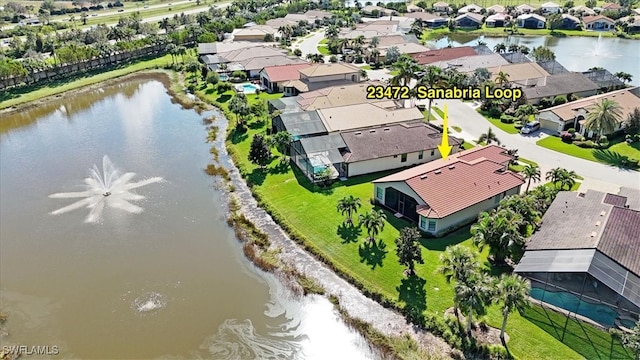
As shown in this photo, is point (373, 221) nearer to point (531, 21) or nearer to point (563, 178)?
point (563, 178)

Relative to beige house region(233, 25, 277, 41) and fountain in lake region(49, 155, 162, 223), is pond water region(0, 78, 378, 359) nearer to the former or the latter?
fountain in lake region(49, 155, 162, 223)

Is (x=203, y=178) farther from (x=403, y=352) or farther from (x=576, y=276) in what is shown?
(x=576, y=276)

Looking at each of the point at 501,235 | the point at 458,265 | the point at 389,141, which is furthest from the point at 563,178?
the point at 458,265

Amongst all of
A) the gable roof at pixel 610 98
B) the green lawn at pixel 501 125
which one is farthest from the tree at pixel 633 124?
the green lawn at pixel 501 125

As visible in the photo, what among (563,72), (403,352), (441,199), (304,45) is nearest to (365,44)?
(304,45)

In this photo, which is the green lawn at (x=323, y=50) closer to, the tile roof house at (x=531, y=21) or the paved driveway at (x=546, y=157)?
the paved driveway at (x=546, y=157)
